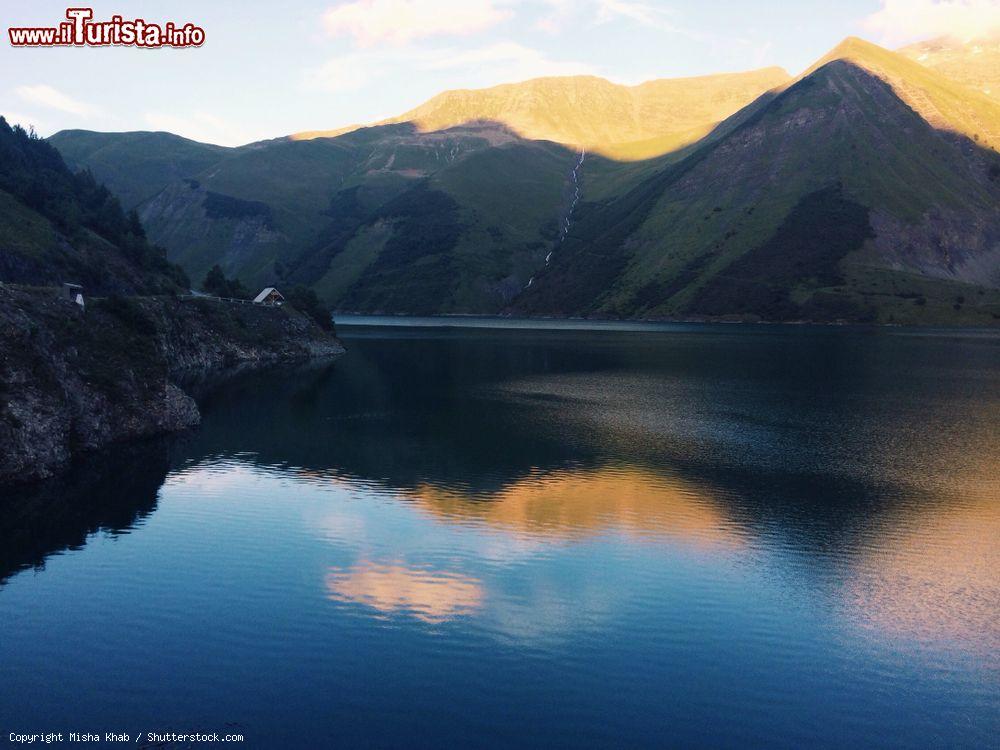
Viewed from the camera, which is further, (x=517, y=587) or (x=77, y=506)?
(x=77, y=506)

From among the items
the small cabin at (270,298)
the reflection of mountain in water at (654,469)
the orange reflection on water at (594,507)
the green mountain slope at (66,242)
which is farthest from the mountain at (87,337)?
the orange reflection on water at (594,507)

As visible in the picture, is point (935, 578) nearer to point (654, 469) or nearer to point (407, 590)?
Answer: point (654, 469)

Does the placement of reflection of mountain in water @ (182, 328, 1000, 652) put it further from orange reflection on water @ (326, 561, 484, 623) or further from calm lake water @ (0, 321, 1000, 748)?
orange reflection on water @ (326, 561, 484, 623)

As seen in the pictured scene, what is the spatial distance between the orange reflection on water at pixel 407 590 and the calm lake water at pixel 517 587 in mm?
186

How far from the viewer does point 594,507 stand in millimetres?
56031

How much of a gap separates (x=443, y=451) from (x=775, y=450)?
31817mm

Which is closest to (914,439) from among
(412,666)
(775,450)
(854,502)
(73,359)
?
(775,450)

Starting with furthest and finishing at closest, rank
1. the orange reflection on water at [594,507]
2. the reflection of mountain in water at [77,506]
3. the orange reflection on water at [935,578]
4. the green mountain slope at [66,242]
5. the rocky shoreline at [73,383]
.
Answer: the green mountain slope at [66,242] < the rocky shoreline at [73,383] < the orange reflection on water at [594,507] < the reflection of mountain in water at [77,506] < the orange reflection on water at [935,578]

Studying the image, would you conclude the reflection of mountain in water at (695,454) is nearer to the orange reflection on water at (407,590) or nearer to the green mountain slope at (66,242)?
the orange reflection on water at (407,590)

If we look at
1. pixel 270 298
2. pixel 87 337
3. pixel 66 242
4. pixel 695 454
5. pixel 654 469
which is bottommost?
pixel 654 469

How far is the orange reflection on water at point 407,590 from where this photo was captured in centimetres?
3725

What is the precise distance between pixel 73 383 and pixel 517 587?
48.9 metres

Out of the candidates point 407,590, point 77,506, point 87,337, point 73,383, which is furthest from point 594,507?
point 87,337

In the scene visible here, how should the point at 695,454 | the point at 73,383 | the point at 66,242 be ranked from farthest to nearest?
the point at 66,242 < the point at 695,454 < the point at 73,383
